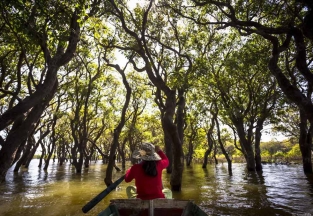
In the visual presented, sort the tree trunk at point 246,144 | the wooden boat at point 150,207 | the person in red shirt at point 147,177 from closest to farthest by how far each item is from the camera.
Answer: the wooden boat at point 150,207
the person in red shirt at point 147,177
the tree trunk at point 246,144

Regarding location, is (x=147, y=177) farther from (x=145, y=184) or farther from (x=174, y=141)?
(x=174, y=141)

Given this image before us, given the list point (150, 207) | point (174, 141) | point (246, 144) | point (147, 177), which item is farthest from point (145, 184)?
point (246, 144)

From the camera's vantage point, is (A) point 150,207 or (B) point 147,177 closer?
(A) point 150,207

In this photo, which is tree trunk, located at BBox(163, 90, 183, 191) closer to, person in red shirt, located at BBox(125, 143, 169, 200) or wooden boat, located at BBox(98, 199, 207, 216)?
person in red shirt, located at BBox(125, 143, 169, 200)

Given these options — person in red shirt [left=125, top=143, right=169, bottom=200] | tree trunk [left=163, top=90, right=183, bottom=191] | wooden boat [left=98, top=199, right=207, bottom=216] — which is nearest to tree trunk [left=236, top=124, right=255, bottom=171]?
tree trunk [left=163, top=90, right=183, bottom=191]

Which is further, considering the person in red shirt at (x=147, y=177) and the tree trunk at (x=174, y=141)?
the tree trunk at (x=174, y=141)

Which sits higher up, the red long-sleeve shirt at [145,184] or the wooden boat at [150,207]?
the red long-sleeve shirt at [145,184]

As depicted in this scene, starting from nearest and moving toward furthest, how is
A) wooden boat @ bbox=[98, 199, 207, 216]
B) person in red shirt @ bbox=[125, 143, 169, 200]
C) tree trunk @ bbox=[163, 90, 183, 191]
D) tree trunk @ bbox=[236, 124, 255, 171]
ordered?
wooden boat @ bbox=[98, 199, 207, 216] → person in red shirt @ bbox=[125, 143, 169, 200] → tree trunk @ bbox=[163, 90, 183, 191] → tree trunk @ bbox=[236, 124, 255, 171]

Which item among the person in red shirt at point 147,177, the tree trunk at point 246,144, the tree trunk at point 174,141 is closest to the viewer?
the person in red shirt at point 147,177

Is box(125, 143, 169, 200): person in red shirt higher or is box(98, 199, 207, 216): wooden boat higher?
box(125, 143, 169, 200): person in red shirt

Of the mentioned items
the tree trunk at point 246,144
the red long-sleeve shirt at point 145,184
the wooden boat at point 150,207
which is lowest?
the wooden boat at point 150,207

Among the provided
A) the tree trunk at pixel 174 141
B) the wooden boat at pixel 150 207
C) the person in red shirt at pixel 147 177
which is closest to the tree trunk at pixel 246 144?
the tree trunk at pixel 174 141

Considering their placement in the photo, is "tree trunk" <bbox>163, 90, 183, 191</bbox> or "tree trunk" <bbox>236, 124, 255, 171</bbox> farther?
"tree trunk" <bbox>236, 124, 255, 171</bbox>

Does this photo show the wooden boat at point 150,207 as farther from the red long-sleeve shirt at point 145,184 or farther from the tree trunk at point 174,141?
the tree trunk at point 174,141
